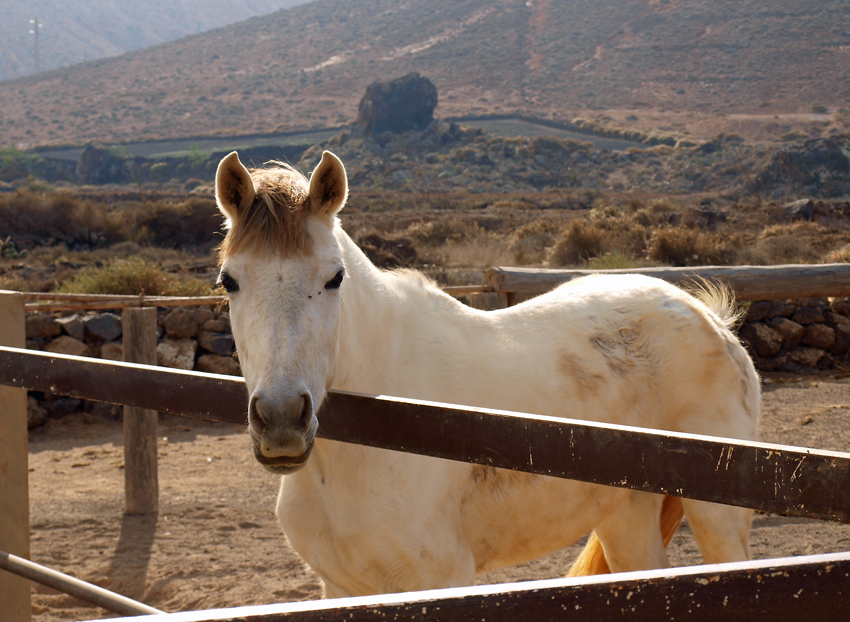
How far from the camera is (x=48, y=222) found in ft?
65.5

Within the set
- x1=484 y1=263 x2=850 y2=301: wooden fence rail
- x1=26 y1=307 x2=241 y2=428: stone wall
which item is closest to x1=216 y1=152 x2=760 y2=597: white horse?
x1=484 y1=263 x2=850 y2=301: wooden fence rail

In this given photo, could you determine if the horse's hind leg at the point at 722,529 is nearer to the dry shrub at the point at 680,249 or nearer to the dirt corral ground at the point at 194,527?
the dirt corral ground at the point at 194,527

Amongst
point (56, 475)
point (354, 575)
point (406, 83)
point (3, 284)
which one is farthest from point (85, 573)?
point (406, 83)

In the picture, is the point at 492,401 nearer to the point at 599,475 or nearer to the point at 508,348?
the point at 508,348

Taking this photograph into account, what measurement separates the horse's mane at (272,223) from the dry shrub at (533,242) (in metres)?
13.6

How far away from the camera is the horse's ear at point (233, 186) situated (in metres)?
1.89

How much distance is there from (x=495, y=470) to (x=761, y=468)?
1.36 meters

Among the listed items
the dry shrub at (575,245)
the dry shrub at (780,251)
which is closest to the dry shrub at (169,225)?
the dry shrub at (575,245)

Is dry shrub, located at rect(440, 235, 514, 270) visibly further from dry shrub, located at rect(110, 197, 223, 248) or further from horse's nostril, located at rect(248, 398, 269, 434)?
horse's nostril, located at rect(248, 398, 269, 434)

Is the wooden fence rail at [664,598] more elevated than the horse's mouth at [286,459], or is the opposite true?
the wooden fence rail at [664,598]

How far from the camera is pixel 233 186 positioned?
1941mm

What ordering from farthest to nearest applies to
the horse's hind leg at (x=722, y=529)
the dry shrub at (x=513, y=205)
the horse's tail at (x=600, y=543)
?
the dry shrub at (x=513, y=205) < the horse's tail at (x=600, y=543) < the horse's hind leg at (x=722, y=529)

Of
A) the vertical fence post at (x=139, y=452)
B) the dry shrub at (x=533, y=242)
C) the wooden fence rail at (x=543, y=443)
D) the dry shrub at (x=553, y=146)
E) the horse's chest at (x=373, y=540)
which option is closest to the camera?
the wooden fence rail at (x=543, y=443)

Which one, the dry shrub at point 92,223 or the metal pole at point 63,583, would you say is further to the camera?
the dry shrub at point 92,223
